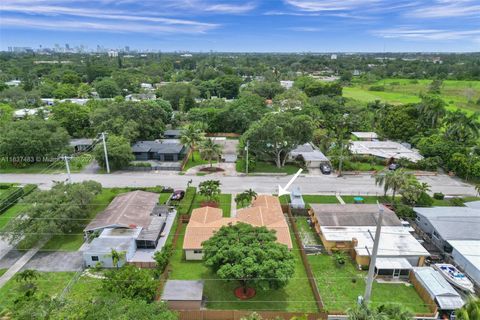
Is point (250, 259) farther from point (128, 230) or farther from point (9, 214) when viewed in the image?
point (9, 214)

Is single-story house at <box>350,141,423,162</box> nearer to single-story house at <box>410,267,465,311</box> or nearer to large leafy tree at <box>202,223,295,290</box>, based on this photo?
single-story house at <box>410,267,465,311</box>


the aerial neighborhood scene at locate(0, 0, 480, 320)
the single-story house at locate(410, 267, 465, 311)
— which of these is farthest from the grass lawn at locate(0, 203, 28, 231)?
the single-story house at locate(410, 267, 465, 311)

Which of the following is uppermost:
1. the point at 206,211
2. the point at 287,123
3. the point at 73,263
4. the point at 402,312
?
the point at 287,123

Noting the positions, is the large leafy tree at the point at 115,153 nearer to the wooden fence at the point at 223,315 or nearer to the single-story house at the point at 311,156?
the single-story house at the point at 311,156

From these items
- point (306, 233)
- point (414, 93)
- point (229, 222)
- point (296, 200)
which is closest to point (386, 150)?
point (296, 200)

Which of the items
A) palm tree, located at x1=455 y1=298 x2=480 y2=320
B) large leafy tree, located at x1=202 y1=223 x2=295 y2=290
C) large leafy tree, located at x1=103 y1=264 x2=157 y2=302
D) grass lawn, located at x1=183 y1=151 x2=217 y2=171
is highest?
palm tree, located at x1=455 y1=298 x2=480 y2=320

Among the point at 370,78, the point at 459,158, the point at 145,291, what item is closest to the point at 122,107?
the point at 145,291

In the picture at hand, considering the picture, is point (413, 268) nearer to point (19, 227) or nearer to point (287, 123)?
point (287, 123)
